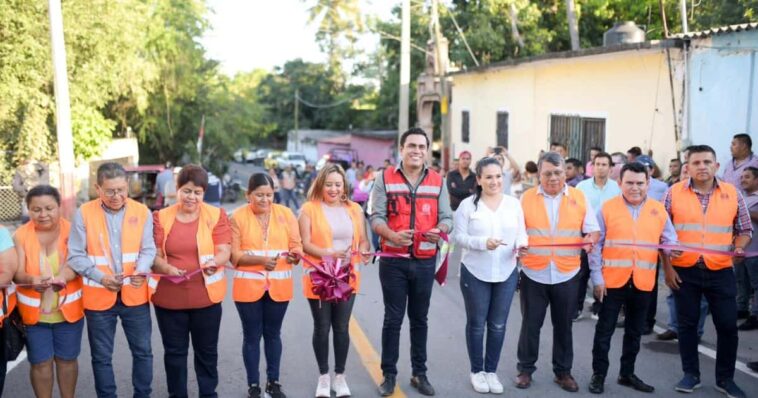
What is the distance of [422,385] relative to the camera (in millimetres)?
5969

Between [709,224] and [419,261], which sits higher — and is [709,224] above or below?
above

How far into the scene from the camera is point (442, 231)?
5805 mm

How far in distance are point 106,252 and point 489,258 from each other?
9.57 ft

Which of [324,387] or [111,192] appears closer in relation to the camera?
[111,192]

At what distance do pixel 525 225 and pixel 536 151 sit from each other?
543 inches

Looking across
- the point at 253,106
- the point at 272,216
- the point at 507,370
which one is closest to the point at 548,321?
the point at 507,370

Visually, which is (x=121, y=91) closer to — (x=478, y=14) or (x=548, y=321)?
(x=478, y=14)

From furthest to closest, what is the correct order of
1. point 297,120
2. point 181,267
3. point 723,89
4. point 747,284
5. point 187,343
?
point 297,120 < point 723,89 < point 747,284 < point 187,343 < point 181,267

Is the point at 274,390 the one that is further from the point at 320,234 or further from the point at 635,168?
the point at 635,168

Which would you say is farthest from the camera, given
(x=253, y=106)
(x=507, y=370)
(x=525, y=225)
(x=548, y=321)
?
(x=253, y=106)

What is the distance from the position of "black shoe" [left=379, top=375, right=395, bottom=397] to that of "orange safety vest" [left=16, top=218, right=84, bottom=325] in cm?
239

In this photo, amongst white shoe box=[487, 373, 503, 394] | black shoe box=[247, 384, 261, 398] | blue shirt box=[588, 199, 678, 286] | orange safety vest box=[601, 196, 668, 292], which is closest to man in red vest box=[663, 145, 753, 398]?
blue shirt box=[588, 199, 678, 286]

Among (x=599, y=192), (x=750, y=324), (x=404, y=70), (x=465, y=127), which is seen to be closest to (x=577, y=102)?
(x=404, y=70)

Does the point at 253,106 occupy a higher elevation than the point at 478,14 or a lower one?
lower
